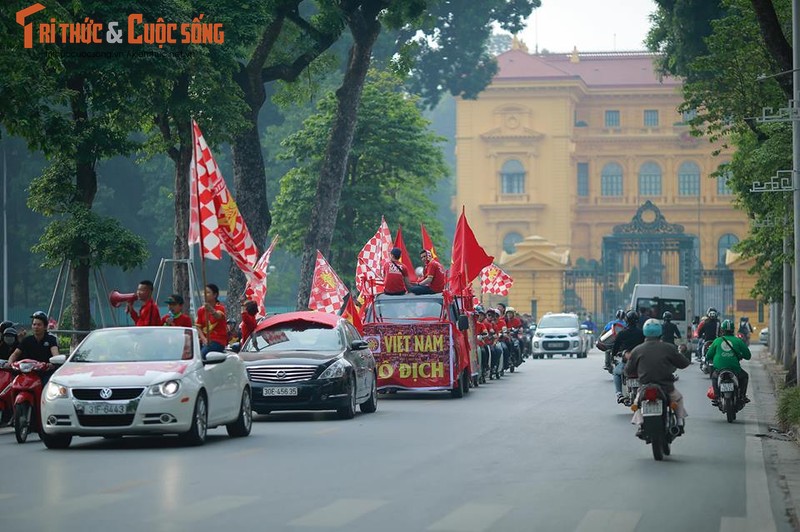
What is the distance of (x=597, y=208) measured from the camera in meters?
116

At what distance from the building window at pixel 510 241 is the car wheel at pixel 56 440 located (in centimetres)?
9577

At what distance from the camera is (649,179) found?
380ft

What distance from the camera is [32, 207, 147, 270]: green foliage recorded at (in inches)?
1067

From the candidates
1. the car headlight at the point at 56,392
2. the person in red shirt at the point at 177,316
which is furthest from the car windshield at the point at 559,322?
the car headlight at the point at 56,392

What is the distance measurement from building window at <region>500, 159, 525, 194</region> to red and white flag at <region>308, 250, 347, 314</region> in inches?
3046

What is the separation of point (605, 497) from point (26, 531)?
478 cm

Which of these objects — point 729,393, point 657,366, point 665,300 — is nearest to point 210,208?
point 729,393

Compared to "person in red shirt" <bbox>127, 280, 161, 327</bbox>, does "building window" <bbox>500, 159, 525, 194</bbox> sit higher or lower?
higher

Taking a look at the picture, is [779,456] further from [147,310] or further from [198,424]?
[147,310]

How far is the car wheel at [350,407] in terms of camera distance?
22.7 m

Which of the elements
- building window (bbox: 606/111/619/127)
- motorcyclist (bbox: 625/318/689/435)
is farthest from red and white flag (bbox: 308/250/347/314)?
building window (bbox: 606/111/619/127)

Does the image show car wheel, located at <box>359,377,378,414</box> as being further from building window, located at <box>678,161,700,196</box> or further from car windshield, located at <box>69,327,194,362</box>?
building window, located at <box>678,161,700,196</box>

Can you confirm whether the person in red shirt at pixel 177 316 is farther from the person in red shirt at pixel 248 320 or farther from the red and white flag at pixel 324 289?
the red and white flag at pixel 324 289

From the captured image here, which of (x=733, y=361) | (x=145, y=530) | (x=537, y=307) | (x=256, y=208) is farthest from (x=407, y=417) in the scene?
(x=537, y=307)
